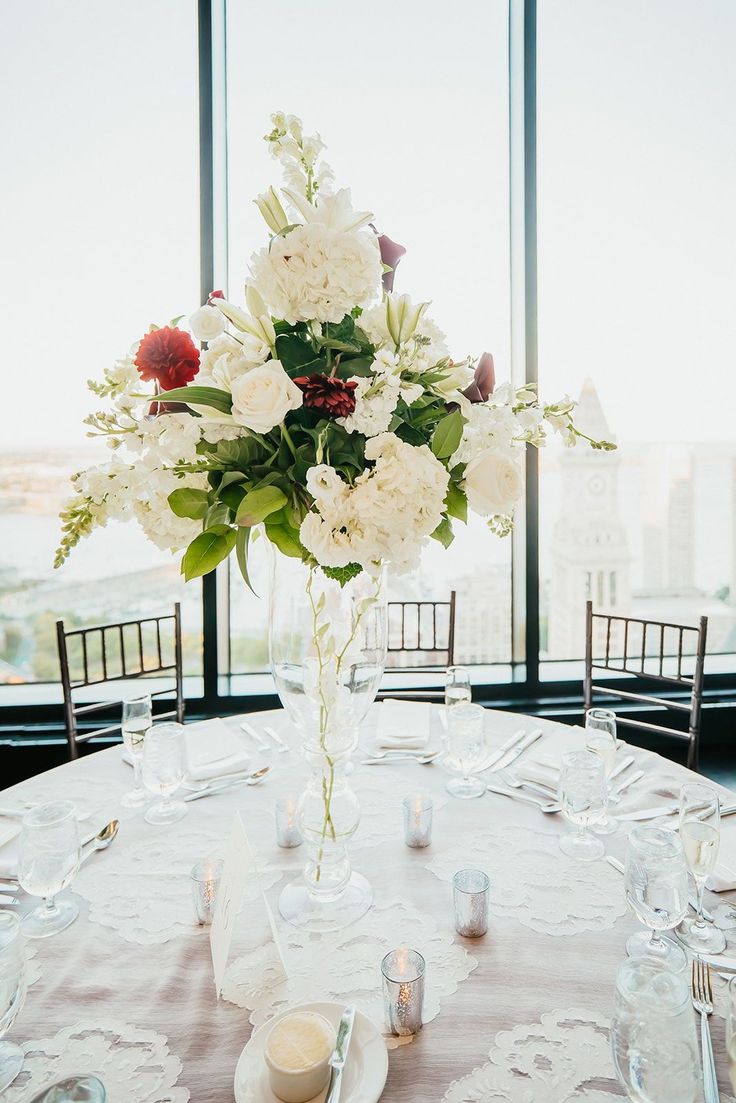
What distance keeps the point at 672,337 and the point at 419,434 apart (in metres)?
2.53

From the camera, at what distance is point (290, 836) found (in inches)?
43.7

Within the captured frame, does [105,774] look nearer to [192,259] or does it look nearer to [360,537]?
[360,537]

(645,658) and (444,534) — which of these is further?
(645,658)

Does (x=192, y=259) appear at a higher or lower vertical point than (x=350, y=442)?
Answer: higher

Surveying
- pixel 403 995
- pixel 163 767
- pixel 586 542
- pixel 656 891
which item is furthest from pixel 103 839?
pixel 586 542

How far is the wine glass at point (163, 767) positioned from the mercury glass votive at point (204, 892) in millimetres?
285

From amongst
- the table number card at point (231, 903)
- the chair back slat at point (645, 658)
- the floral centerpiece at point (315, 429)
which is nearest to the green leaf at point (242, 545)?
the floral centerpiece at point (315, 429)

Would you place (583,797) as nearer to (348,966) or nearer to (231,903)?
(348,966)

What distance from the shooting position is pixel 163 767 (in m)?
1.18

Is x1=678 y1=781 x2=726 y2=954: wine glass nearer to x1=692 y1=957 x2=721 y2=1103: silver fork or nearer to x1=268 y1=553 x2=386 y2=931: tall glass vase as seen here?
x1=692 y1=957 x2=721 y2=1103: silver fork

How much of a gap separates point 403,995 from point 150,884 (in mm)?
505

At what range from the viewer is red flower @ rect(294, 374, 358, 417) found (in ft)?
2.64

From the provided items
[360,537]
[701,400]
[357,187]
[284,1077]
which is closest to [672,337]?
[701,400]

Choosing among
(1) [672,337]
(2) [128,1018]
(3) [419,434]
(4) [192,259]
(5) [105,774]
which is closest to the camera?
(2) [128,1018]
